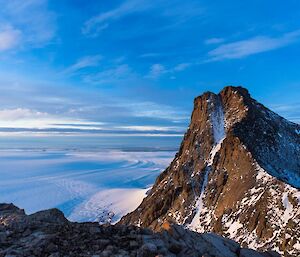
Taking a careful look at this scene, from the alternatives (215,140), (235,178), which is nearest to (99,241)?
(235,178)

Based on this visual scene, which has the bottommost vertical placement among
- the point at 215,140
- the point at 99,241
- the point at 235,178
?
the point at 235,178

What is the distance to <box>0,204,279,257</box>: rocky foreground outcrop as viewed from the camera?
41.5 feet

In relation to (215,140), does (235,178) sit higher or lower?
lower

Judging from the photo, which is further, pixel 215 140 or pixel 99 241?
pixel 215 140

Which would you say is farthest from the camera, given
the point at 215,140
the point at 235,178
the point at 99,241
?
the point at 215,140

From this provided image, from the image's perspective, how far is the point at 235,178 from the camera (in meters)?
62.7

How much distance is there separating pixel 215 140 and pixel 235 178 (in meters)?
16.2

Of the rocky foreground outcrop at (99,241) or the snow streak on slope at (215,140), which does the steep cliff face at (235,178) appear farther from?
the rocky foreground outcrop at (99,241)

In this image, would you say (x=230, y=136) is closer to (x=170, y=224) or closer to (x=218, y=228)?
(x=218, y=228)

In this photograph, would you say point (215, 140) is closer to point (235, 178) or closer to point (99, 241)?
point (235, 178)

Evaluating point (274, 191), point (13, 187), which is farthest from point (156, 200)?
point (13, 187)

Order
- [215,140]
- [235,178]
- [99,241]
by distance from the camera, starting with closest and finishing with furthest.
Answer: [99,241]
[235,178]
[215,140]

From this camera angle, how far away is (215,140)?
7781cm

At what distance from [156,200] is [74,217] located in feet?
174
